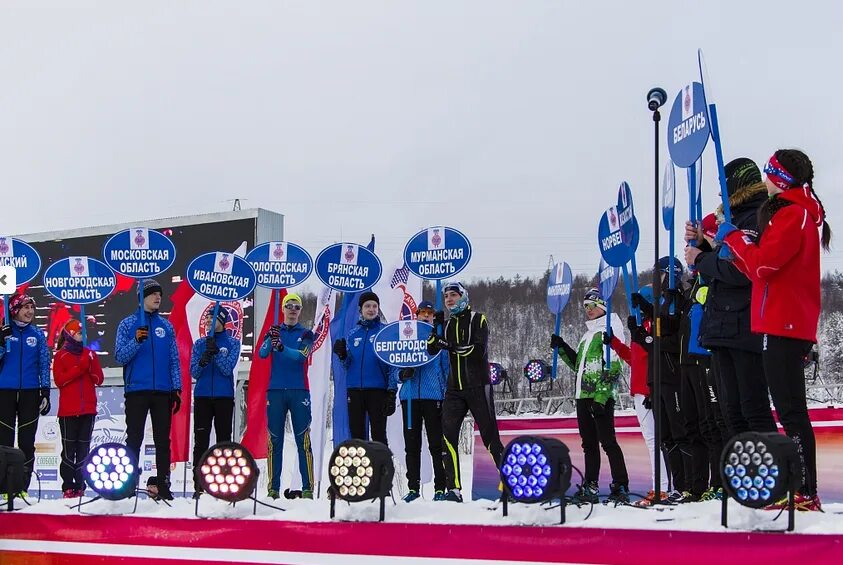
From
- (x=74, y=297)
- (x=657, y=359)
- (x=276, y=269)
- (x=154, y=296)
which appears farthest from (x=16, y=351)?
(x=657, y=359)

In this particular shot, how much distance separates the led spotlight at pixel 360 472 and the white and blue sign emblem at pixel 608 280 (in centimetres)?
294

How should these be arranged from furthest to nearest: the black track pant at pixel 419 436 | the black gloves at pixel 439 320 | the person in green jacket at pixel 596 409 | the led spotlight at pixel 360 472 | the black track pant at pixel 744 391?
the black track pant at pixel 419 436 → the black gloves at pixel 439 320 → the person in green jacket at pixel 596 409 → the led spotlight at pixel 360 472 → the black track pant at pixel 744 391

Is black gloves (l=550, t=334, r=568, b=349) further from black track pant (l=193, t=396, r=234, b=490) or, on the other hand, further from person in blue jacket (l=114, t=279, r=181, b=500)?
person in blue jacket (l=114, t=279, r=181, b=500)

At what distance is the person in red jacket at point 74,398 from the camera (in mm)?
7113

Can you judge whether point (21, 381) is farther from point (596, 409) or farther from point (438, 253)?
point (596, 409)

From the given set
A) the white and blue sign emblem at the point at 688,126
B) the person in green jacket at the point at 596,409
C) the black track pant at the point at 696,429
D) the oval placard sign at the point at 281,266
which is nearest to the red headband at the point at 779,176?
the white and blue sign emblem at the point at 688,126

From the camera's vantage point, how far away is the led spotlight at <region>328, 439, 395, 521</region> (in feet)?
14.6

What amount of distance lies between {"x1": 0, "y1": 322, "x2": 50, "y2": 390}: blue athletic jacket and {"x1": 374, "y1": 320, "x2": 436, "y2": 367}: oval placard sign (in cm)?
264

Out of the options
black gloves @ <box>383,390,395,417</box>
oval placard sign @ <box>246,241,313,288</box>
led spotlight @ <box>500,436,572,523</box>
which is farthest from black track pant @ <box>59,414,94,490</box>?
led spotlight @ <box>500,436,572,523</box>

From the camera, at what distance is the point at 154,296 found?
650 cm

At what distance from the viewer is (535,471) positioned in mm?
4242

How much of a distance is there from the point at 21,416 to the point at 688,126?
5.15 meters

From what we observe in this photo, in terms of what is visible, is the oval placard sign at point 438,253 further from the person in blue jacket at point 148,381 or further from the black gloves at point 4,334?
the black gloves at point 4,334

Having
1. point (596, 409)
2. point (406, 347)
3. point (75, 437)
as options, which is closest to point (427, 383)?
point (406, 347)
